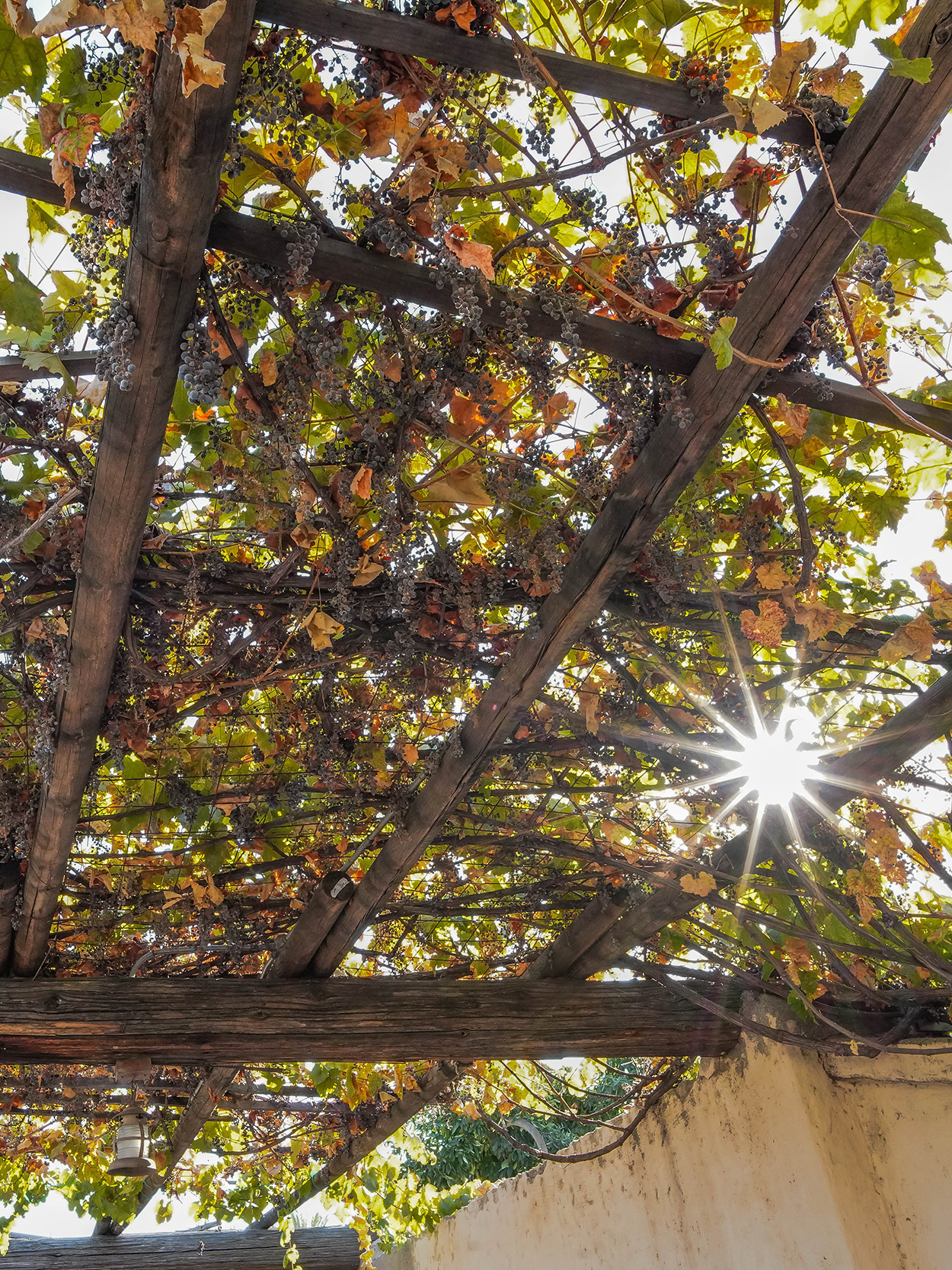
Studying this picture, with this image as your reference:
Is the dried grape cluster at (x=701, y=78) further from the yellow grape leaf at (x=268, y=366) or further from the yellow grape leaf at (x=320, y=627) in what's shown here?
the yellow grape leaf at (x=320, y=627)

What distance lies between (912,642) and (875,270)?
32.9 inches

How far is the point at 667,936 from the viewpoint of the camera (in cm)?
301

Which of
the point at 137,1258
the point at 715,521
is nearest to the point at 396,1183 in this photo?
the point at 137,1258

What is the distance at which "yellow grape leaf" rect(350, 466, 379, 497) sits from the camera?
157 cm

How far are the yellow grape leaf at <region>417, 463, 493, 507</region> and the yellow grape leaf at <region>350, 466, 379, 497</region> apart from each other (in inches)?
5.1

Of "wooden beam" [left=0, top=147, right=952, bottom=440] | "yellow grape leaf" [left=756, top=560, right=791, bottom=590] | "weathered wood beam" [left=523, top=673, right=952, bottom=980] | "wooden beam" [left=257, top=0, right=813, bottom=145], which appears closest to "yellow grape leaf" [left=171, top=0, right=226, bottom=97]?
"wooden beam" [left=257, top=0, right=813, bottom=145]

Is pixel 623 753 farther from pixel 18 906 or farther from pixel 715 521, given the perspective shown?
pixel 18 906

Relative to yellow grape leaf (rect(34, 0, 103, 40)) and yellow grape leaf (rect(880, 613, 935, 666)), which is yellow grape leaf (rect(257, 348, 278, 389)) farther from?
yellow grape leaf (rect(880, 613, 935, 666))

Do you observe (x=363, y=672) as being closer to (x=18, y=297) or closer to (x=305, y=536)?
(x=305, y=536)

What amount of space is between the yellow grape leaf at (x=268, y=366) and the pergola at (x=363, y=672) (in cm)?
4

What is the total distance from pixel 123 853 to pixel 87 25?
2262 mm

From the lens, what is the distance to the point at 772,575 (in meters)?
Answer: 1.86

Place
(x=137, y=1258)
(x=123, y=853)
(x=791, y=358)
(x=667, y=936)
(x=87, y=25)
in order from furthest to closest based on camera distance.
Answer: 1. (x=137, y=1258)
2. (x=667, y=936)
3. (x=123, y=853)
4. (x=791, y=358)
5. (x=87, y=25)

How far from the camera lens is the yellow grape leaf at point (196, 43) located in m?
0.86
